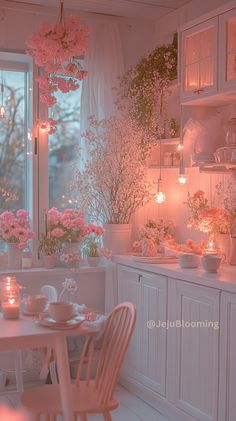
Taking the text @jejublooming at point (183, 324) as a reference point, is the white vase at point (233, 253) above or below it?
above

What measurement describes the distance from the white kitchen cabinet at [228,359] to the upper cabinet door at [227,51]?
48.3 inches

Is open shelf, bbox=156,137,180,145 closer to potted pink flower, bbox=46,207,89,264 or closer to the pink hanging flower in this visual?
potted pink flower, bbox=46,207,89,264

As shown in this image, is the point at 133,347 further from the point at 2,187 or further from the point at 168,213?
the point at 2,187

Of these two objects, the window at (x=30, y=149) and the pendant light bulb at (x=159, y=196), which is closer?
the pendant light bulb at (x=159, y=196)

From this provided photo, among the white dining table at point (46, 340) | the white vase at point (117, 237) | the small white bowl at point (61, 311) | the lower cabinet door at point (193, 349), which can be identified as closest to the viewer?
the white dining table at point (46, 340)

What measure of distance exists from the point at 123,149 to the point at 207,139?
2.35 ft

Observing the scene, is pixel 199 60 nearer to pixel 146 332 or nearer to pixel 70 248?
pixel 70 248

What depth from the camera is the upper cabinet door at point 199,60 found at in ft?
11.6

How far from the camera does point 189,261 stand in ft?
11.6

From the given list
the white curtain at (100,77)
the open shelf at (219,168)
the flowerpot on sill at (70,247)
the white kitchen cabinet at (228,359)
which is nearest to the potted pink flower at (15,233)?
the flowerpot on sill at (70,247)

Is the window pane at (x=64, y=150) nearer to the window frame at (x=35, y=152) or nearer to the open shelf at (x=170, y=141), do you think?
the window frame at (x=35, y=152)

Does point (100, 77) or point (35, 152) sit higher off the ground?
point (100, 77)

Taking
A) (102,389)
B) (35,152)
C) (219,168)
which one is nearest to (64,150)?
(35,152)

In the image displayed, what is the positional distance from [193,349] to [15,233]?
1.49m
